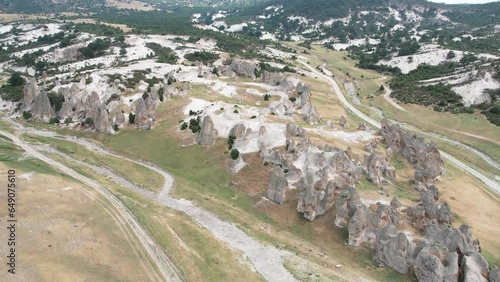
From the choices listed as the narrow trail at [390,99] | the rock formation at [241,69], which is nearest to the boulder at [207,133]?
the rock formation at [241,69]

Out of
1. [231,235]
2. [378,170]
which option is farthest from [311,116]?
[231,235]

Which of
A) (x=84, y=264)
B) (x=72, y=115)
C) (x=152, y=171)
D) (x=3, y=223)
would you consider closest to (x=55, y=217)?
(x=3, y=223)

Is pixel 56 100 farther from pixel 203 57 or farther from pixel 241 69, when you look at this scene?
pixel 203 57

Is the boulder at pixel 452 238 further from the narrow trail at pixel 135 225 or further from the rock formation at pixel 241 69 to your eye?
the rock formation at pixel 241 69

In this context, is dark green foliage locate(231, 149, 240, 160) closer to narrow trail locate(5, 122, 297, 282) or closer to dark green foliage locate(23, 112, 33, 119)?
narrow trail locate(5, 122, 297, 282)

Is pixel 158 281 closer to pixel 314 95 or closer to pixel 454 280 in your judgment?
pixel 454 280

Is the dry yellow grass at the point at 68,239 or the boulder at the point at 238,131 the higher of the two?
the boulder at the point at 238,131
